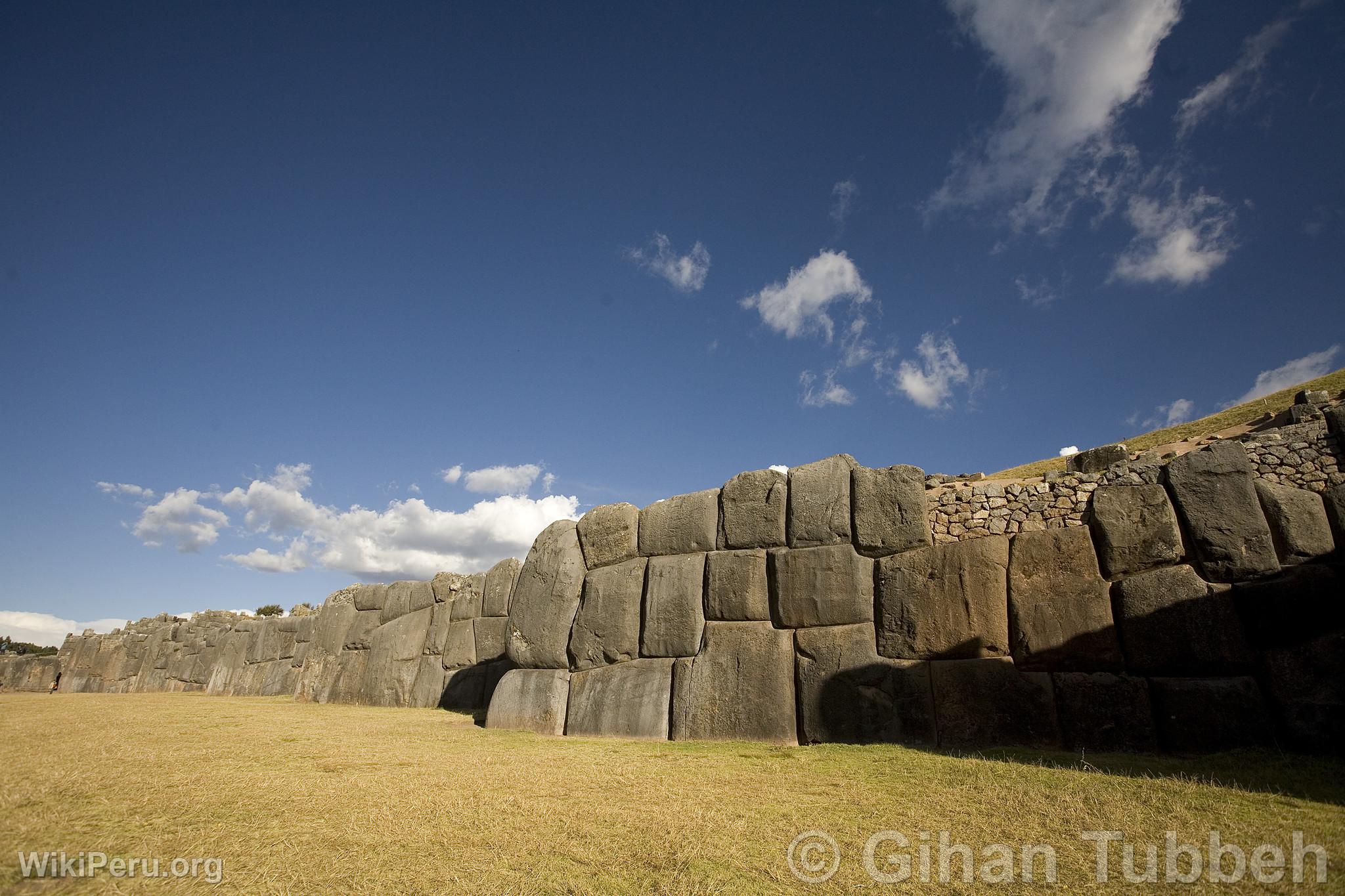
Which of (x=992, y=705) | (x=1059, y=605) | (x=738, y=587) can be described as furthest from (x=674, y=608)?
(x=1059, y=605)

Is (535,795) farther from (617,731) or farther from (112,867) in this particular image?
(617,731)

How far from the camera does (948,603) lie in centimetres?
769

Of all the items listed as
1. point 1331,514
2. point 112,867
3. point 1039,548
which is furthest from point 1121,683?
point 112,867

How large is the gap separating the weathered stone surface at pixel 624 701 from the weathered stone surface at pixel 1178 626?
17.8 ft

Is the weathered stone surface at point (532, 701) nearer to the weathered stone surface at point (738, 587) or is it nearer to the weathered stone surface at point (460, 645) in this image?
the weathered stone surface at point (738, 587)

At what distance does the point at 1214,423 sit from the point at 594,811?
96.2ft

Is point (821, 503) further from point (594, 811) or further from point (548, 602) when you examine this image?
point (594, 811)

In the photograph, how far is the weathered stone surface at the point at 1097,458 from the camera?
13836 mm

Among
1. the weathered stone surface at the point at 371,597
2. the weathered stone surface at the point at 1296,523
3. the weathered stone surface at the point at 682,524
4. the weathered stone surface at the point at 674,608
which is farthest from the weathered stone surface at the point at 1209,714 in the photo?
the weathered stone surface at the point at 371,597

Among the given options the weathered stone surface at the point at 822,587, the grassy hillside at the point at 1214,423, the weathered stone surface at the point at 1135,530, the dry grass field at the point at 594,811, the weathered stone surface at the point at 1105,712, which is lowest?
the dry grass field at the point at 594,811

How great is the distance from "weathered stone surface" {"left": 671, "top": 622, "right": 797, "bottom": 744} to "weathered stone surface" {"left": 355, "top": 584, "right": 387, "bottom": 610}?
11.1 m

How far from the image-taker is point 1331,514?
6488mm

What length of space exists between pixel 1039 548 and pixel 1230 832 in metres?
3.91

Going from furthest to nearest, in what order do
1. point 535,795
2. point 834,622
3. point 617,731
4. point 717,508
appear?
1. point 717,508
2. point 617,731
3. point 834,622
4. point 535,795
